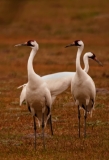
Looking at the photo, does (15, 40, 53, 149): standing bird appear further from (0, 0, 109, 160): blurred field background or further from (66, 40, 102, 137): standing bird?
(66, 40, 102, 137): standing bird

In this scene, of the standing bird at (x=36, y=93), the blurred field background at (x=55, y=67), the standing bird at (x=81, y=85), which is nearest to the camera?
the blurred field background at (x=55, y=67)

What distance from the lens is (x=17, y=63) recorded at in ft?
100

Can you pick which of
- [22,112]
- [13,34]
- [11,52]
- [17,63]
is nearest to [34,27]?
[13,34]

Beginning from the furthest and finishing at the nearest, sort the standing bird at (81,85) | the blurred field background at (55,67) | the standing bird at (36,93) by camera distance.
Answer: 1. the standing bird at (81,85)
2. the standing bird at (36,93)
3. the blurred field background at (55,67)

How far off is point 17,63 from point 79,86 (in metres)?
19.5

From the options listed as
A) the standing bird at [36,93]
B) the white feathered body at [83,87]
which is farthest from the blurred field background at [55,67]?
the white feathered body at [83,87]

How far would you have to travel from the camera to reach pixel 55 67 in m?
28.4

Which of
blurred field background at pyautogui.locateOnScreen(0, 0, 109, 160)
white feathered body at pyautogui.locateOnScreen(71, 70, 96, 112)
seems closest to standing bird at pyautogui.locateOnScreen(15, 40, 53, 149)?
blurred field background at pyautogui.locateOnScreen(0, 0, 109, 160)

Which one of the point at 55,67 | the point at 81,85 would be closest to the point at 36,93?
the point at 81,85

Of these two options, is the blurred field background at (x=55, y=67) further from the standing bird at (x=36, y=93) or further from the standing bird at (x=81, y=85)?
the standing bird at (x=81, y=85)

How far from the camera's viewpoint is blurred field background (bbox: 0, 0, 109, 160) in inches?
375

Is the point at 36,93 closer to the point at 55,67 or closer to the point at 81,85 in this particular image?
the point at 81,85

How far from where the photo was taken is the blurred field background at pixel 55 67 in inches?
375

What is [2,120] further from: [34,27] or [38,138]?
[34,27]
